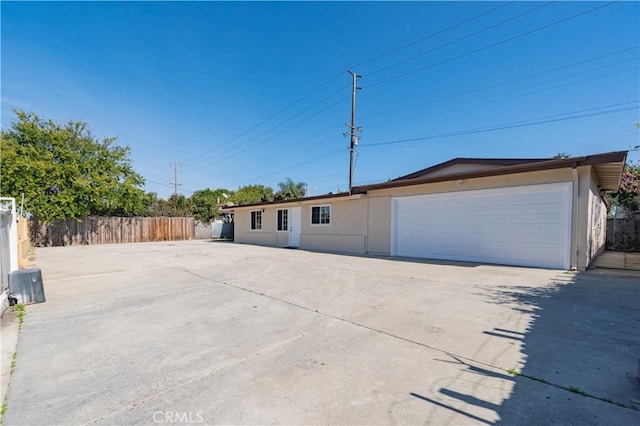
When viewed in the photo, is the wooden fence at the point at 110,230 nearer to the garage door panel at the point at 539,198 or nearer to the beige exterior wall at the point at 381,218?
the beige exterior wall at the point at 381,218

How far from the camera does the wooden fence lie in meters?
18.2

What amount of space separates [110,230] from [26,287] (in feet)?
60.7

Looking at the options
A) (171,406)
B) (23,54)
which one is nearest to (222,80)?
(23,54)

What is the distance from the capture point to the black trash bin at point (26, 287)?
5.07 meters

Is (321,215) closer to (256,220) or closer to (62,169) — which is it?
(256,220)

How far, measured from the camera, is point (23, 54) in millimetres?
10258

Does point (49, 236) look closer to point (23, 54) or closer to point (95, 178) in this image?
point (95, 178)

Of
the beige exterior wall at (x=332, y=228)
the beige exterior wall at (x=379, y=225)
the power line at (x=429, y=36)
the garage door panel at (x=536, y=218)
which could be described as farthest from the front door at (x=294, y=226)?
the garage door panel at (x=536, y=218)

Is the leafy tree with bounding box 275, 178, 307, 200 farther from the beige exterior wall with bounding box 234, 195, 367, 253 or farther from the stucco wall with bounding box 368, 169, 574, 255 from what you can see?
the stucco wall with bounding box 368, 169, 574, 255

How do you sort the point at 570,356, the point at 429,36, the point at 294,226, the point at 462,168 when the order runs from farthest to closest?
the point at 462,168 < the point at 294,226 < the point at 429,36 < the point at 570,356
